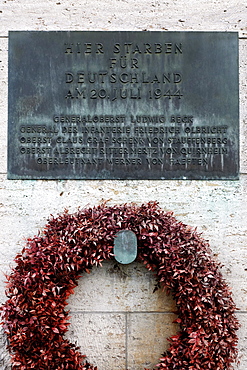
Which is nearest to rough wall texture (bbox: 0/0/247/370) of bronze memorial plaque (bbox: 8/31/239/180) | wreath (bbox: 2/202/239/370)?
bronze memorial plaque (bbox: 8/31/239/180)

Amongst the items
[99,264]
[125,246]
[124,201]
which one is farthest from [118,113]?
[99,264]

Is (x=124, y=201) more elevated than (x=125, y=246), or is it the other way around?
(x=124, y=201)

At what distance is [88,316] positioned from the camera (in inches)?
171

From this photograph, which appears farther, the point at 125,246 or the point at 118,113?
the point at 118,113

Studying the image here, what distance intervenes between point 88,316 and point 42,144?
183cm

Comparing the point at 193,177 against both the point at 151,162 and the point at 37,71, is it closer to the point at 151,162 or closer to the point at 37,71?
the point at 151,162

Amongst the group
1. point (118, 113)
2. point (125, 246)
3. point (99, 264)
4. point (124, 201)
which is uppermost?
point (118, 113)

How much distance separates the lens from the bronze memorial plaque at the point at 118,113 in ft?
14.4

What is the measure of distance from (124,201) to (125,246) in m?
0.57

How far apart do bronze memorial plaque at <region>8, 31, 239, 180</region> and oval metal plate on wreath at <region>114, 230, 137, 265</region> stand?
68cm

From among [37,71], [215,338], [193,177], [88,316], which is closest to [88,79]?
[37,71]

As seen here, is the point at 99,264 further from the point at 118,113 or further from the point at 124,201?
the point at 118,113

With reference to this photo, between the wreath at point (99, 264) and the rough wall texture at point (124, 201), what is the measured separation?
0.91 ft

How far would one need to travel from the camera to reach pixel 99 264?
4.07 meters
